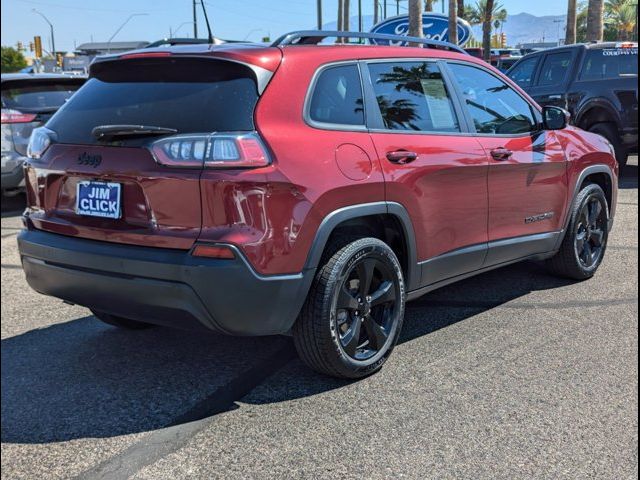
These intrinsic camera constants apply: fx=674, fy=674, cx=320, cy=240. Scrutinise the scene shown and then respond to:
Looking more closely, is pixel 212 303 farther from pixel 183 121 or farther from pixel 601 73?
pixel 601 73

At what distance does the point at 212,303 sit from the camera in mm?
2895

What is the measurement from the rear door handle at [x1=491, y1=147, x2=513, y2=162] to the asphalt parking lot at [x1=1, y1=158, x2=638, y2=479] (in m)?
Result: 1.01

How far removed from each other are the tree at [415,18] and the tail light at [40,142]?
1092 centimetres

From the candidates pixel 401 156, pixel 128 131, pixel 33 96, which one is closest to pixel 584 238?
pixel 401 156

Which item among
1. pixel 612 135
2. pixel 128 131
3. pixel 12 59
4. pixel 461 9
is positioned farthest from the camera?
pixel 12 59

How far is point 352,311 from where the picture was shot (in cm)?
343

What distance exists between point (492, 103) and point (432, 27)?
10.00 meters

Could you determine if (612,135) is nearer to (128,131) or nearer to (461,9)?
(128,131)

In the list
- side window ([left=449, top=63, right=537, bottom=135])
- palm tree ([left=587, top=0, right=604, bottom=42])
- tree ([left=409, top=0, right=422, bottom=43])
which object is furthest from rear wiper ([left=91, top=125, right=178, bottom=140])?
palm tree ([left=587, top=0, right=604, bottom=42])

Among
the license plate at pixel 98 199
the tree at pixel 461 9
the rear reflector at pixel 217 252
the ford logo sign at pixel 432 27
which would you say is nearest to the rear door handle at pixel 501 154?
the rear reflector at pixel 217 252

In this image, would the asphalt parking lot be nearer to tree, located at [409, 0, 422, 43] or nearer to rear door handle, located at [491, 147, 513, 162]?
rear door handle, located at [491, 147, 513, 162]

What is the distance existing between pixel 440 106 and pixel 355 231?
3.35 ft

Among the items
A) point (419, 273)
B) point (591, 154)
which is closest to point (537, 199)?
point (591, 154)

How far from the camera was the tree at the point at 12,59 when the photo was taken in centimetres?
5979
